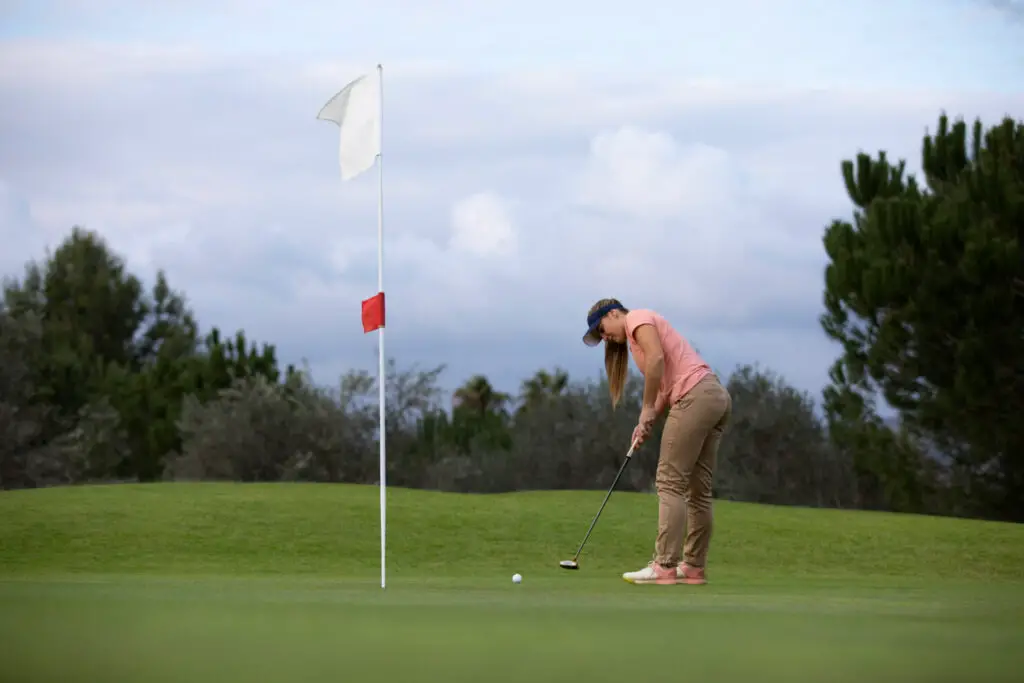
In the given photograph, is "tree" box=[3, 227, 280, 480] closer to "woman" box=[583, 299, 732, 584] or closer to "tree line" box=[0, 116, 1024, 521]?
"tree line" box=[0, 116, 1024, 521]

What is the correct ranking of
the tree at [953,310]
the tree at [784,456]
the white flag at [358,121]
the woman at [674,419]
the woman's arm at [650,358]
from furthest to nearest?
the tree at [784,456] → the tree at [953,310] → the white flag at [358,121] → the woman at [674,419] → the woman's arm at [650,358]

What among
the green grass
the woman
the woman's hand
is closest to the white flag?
the woman

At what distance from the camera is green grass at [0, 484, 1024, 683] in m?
3.60

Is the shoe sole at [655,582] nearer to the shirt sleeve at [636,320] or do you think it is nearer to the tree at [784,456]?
the shirt sleeve at [636,320]

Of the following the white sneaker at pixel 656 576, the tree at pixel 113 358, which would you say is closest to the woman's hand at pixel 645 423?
the white sneaker at pixel 656 576

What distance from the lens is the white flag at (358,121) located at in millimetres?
10102

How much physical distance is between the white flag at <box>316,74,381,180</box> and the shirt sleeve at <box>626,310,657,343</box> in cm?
255

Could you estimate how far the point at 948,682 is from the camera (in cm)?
336

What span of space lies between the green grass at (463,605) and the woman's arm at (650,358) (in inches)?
50.2

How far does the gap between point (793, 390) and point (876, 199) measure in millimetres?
15757

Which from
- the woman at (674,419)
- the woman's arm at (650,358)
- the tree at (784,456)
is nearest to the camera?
the woman's arm at (650,358)

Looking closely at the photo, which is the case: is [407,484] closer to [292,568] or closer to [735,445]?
[735,445]

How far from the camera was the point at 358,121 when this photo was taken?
1020 cm

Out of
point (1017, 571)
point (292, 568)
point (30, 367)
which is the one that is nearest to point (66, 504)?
point (292, 568)
